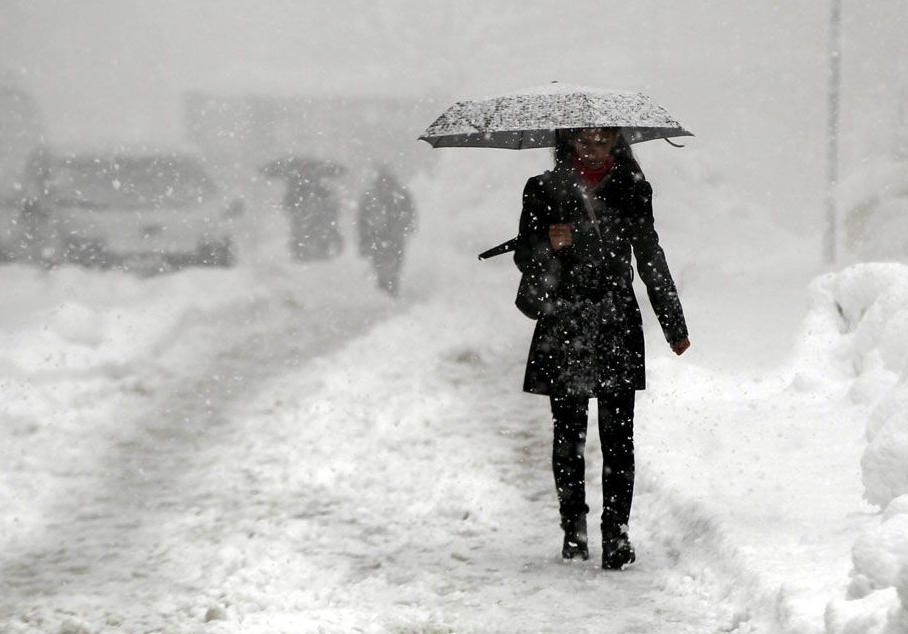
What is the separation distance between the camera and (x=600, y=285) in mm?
4820

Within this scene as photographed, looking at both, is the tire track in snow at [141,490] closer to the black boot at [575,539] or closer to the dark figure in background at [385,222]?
the black boot at [575,539]

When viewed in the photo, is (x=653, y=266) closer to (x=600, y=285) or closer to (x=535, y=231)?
(x=600, y=285)

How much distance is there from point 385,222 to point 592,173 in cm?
1530

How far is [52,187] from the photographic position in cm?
1761

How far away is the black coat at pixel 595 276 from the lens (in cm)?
477

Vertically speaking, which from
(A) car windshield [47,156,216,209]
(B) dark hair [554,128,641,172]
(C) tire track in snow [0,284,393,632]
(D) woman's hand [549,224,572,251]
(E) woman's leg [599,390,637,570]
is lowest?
(C) tire track in snow [0,284,393,632]

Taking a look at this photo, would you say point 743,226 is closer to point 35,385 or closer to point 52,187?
point 52,187

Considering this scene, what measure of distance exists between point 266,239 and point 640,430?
15.2 meters

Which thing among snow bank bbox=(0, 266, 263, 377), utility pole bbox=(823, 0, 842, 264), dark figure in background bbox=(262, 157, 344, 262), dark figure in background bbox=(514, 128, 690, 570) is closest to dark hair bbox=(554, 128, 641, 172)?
dark figure in background bbox=(514, 128, 690, 570)

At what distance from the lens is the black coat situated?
477 centimetres

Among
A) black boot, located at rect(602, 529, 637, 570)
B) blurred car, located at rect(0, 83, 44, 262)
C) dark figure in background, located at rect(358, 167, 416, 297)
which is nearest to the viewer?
black boot, located at rect(602, 529, 637, 570)

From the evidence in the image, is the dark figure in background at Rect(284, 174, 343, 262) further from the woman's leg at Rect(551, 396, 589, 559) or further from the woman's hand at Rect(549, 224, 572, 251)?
the woman's hand at Rect(549, 224, 572, 251)

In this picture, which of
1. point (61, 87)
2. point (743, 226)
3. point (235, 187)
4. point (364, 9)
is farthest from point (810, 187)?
point (61, 87)

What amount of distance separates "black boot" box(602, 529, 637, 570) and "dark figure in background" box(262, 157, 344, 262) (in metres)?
16.3
